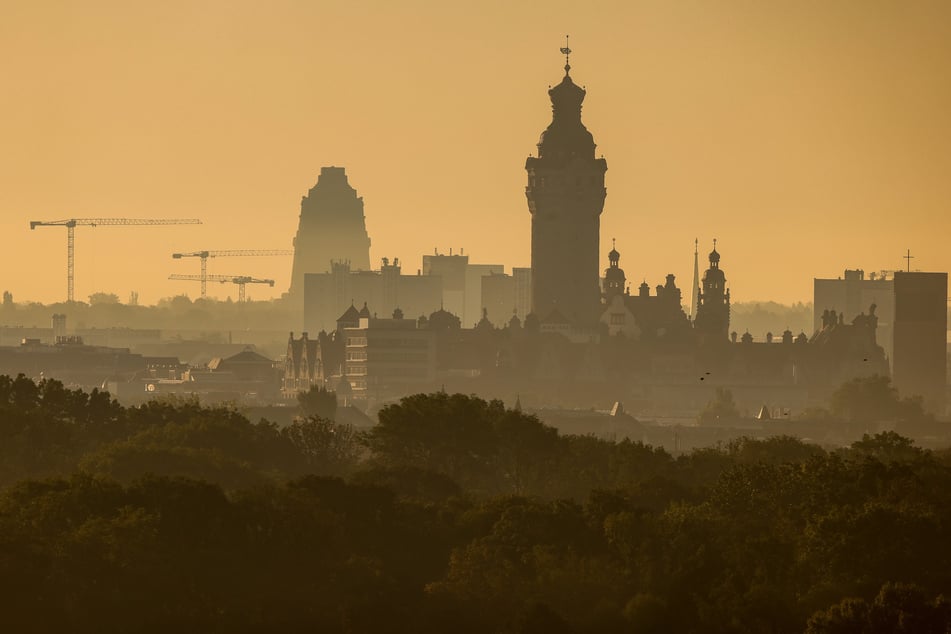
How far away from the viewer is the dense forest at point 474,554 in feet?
367

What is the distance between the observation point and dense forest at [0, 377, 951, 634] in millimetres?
111938

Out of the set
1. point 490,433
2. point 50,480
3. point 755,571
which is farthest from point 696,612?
point 490,433

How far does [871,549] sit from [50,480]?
34.6 meters

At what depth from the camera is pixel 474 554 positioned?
12181 centimetres

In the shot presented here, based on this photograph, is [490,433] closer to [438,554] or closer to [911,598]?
[438,554]

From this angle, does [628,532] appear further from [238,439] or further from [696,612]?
[238,439]

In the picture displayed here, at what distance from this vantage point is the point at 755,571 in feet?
387

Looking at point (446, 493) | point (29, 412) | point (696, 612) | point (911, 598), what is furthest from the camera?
point (29, 412)

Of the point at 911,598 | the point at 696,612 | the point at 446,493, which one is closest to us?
the point at 911,598

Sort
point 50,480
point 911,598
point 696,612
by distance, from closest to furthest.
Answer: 1. point 911,598
2. point 696,612
3. point 50,480

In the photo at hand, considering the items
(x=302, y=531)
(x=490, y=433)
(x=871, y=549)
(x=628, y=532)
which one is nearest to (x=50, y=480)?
(x=302, y=531)

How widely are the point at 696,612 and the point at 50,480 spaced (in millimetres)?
30441

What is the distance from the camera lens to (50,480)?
13150 centimetres

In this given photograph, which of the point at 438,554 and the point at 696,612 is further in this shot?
the point at 438,554
